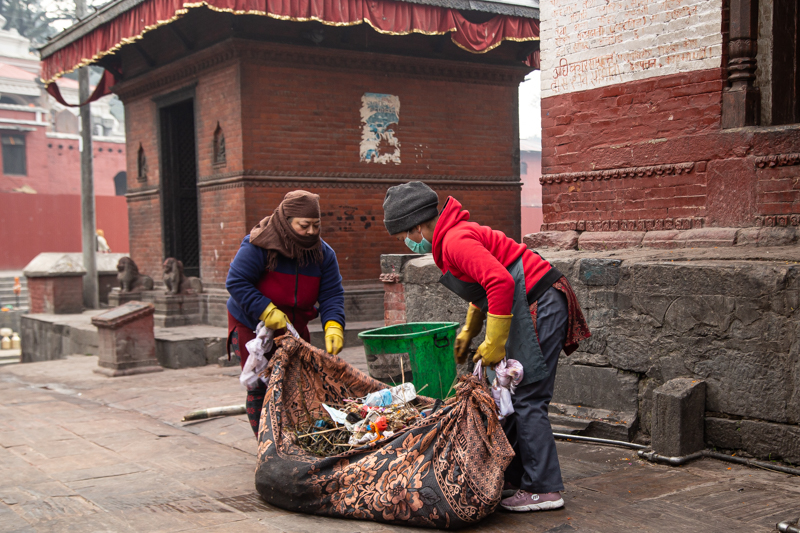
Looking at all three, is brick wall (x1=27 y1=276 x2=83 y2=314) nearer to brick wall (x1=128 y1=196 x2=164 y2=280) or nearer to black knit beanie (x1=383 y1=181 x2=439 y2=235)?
brick wall (x1=128 y1=196 x2=164 y2=280)

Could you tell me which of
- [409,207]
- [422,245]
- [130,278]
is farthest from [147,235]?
[409,207]

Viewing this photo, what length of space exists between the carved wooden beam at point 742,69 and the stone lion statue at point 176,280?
8.63m

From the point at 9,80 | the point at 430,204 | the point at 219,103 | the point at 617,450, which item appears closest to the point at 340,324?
the point at 430,204

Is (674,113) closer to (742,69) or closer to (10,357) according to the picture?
(742,69)

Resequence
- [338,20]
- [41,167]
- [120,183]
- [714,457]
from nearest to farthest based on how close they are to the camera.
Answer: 1. [714,457]
2. [338,20]
3. [41,167]
4. [120,183]

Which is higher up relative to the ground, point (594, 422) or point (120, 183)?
point (120, 183)

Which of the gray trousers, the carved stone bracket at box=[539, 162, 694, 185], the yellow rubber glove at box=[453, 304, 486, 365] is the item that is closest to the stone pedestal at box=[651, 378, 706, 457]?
the gray trousers

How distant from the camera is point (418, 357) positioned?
4.68 metres

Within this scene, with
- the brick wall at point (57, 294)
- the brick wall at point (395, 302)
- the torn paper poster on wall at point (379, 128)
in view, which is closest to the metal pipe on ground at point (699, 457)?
the brick wall at point (395, 302)

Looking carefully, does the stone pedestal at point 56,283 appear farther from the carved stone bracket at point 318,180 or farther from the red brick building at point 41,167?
the red brick building at point 41,167

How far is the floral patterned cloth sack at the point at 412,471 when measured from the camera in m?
3.30

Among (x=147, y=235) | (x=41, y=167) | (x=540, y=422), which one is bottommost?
(x=540, y=422)

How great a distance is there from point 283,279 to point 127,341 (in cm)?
553

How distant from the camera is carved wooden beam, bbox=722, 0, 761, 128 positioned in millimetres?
5105
